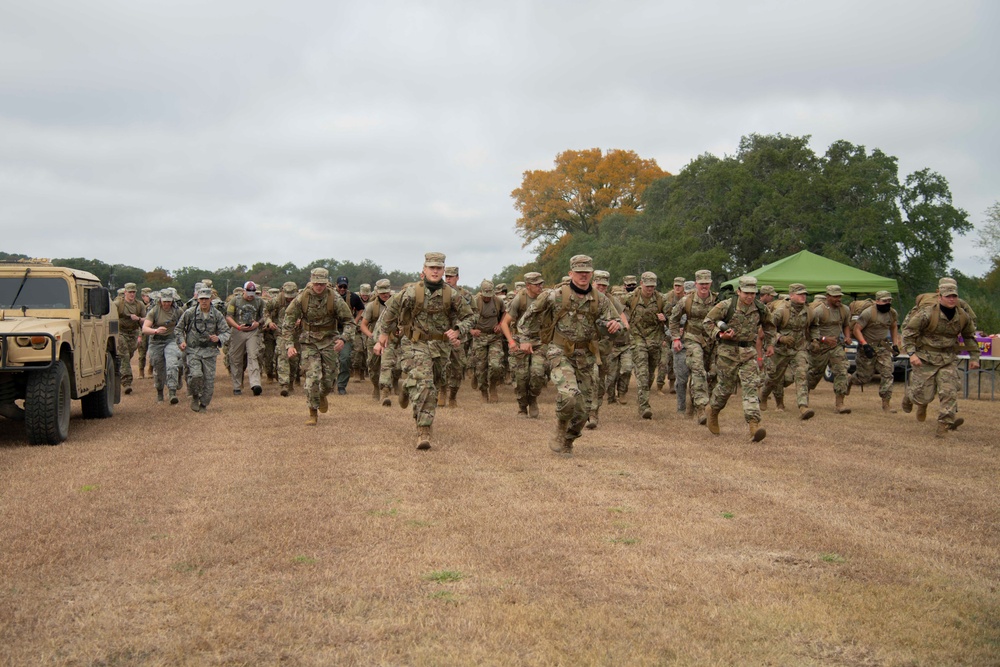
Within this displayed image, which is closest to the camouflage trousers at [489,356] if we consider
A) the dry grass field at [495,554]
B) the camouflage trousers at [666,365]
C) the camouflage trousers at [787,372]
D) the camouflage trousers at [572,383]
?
the camouflage trousers at [666,365]

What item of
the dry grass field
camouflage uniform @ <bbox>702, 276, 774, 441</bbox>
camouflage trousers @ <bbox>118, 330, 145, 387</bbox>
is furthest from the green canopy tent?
camouflage trousers @ <bbox>118, 330, 145, 387</bbox>

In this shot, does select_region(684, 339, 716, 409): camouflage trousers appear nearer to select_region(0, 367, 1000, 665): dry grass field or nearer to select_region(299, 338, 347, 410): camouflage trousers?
select_region(0, 367, 1000, 665): dry grass field

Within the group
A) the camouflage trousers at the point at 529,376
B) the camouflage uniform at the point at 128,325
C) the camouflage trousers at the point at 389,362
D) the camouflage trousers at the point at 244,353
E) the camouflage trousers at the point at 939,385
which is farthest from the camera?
the camouflage uniform at the point at 128,325

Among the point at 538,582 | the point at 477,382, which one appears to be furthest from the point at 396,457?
the point at 477,382

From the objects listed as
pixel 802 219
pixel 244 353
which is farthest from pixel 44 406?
pixel 802 219

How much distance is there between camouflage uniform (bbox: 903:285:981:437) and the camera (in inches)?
473

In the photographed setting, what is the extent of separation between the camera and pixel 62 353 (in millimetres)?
11102

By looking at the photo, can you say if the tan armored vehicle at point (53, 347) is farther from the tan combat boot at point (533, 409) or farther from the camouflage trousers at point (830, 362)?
the camouflage trousers at point (830, 362)

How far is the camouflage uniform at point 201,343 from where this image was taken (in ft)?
46.8

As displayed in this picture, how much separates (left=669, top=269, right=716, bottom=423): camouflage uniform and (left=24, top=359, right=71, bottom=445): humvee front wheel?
315 inches

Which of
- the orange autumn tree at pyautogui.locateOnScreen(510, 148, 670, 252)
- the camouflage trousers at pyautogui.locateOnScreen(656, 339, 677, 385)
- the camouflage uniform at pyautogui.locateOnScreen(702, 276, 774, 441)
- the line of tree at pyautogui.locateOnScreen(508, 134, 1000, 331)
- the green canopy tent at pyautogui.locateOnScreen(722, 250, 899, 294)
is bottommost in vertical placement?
the camouflage trousers at pyautogui.locateOnScreen(656, 339, 677, 385)

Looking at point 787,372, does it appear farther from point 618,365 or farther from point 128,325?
point 128,325

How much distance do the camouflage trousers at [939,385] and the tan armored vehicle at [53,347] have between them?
11.1 meters

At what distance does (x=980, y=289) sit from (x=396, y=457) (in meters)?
31.6
